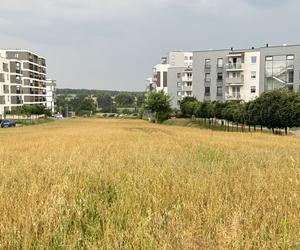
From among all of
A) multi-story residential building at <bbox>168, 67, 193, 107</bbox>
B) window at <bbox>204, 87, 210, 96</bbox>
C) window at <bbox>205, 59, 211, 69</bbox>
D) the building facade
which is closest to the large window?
window at <bbox>205, 59, 211, 69</bbox>

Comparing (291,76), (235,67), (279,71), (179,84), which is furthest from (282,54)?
(179,84)

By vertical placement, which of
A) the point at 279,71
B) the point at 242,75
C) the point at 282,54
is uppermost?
the point at 282,54

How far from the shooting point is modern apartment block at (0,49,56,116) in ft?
341

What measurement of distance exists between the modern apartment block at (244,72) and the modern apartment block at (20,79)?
54528 millimetres

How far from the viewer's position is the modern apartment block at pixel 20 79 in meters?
104

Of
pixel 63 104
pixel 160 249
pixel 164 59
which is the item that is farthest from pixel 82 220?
pixel 63 104

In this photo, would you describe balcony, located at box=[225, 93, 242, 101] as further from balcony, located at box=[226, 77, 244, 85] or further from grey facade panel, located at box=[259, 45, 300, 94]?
grey facade panel, located at box=[259, 45, 300, 94]

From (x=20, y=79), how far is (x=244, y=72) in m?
71.6

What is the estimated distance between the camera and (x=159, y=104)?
77625 mm

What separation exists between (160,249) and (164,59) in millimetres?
153140

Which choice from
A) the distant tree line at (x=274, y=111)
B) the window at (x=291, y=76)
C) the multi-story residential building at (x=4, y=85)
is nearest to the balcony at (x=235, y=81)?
the window at (x=291, y=76)

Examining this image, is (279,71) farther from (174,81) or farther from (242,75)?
(174,81)

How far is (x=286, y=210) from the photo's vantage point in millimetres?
4367

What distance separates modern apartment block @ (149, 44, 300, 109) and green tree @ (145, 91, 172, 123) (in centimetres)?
1376
